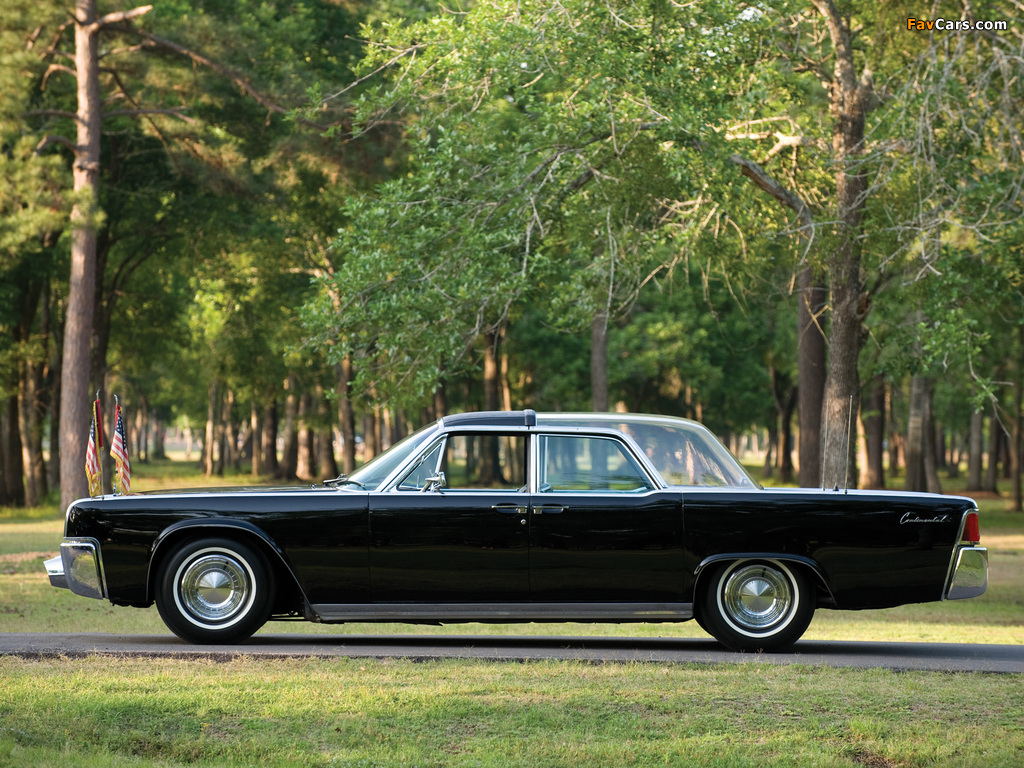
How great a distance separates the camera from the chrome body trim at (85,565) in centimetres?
874

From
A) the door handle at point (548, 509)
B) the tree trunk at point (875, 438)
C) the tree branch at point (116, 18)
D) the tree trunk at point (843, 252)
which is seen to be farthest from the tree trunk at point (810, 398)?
the door handle at point (548, 509)

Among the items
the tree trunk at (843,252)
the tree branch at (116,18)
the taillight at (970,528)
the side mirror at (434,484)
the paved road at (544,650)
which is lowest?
the paved road at (544,650)

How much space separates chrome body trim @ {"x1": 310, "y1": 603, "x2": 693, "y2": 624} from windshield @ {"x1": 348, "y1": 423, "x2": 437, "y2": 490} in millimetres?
862

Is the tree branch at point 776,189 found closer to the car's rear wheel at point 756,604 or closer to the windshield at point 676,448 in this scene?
the windshield at point 676,448

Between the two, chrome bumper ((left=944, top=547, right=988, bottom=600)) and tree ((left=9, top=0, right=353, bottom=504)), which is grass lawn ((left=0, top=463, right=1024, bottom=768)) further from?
tree ((left=9, top=0, right=353, bottom=504))

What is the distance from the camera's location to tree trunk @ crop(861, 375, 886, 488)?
40.0 meters

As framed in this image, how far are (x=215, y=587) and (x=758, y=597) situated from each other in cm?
382

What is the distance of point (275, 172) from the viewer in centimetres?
2839

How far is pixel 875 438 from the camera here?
42906 mm

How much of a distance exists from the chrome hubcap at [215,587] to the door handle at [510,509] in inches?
70.7

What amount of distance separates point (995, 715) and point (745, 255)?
1201 cm


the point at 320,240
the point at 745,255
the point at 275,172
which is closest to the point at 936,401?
the point at 320,240

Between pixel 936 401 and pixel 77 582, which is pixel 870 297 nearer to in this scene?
pixel 77 582

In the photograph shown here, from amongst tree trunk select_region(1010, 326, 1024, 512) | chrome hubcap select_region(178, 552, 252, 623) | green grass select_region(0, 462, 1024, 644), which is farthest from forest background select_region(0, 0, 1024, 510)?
tree trunk select_region(1010, 326, 1024, 512)
